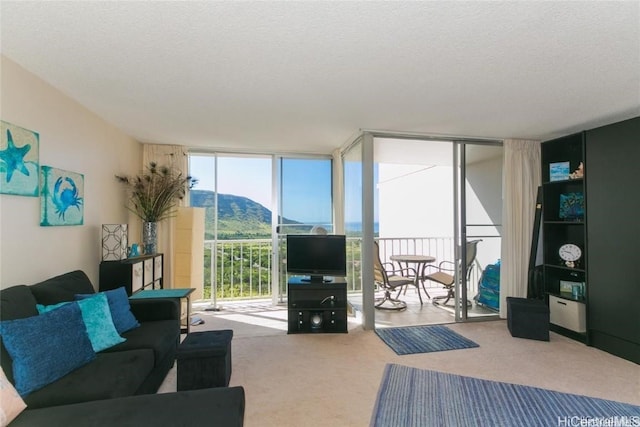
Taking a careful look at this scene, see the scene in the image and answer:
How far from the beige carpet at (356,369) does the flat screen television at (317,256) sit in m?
0.73

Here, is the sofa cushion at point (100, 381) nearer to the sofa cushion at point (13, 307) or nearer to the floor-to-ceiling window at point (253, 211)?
the sofa cushion at point (13, 307)

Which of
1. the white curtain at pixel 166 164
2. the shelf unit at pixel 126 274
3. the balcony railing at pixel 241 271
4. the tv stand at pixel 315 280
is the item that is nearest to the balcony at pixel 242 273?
the balcony railing at pixel 241 271

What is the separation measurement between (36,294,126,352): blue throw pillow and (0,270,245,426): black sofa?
0.06 metres

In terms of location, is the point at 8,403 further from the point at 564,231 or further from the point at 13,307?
the point at 564,231

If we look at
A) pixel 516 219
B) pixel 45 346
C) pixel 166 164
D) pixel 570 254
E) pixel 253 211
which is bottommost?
pixel 45 346

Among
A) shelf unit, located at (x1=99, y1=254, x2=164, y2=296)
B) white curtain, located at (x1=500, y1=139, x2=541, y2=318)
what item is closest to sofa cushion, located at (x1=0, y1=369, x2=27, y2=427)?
shelf unit, located at (x1=99, y1=254, x2=164, y2=296)

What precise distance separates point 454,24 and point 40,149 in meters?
3.01

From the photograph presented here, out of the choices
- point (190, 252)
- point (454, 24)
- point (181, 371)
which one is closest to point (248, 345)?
point (181, 371)

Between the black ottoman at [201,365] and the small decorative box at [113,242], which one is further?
the small decorative box at [113,242]

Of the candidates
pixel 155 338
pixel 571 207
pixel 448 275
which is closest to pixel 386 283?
pixel 448 275

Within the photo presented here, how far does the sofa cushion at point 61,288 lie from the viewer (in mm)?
2086

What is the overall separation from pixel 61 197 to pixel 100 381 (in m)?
1.71

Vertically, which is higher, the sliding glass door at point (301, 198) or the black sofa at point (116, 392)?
the sliding glass door at point (301, 198)

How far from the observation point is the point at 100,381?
168cm
